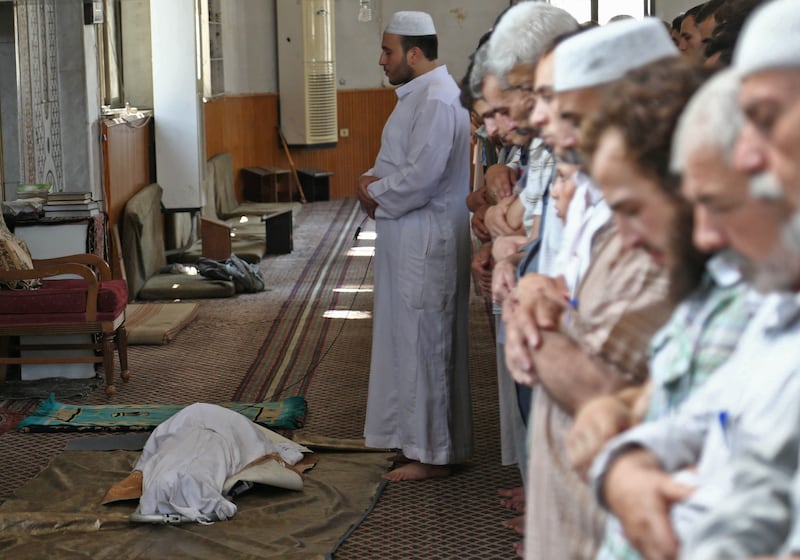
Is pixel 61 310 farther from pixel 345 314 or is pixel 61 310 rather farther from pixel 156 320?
pixel 345 314

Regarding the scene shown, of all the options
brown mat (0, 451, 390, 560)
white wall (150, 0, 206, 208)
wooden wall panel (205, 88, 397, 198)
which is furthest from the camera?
wooden wall panel (205, 88, 397, 198)

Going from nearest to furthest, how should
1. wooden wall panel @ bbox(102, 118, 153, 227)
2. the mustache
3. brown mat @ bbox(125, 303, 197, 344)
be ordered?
the mustache < brown mat @ bbox(125, 303, 197, 344) < wooden wall panel @ bbox(102, 118, 153, 227)

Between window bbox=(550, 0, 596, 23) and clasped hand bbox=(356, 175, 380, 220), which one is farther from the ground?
window bbox=(550, 0, 596, 23)

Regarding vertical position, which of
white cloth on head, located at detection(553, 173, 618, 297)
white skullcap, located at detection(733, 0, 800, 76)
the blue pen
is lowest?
the blue pen

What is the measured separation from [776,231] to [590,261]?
3.05 feet

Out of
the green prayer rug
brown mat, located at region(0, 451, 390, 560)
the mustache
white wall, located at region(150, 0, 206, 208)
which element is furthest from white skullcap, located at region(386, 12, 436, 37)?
white wall, located at region(150, 0, 206, 208)

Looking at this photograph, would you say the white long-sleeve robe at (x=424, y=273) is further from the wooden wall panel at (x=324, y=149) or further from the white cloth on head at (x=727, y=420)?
the wooden wall panel at (x=324, y=149)

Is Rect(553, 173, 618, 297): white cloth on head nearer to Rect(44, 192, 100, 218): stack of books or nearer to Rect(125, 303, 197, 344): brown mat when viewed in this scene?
Rect(44, 192, 100, 218): stack of books

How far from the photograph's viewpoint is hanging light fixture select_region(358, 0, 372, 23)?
1680 cm

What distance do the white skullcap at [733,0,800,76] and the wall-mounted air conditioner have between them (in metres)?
15.6

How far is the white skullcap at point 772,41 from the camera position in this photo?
4.33 ft

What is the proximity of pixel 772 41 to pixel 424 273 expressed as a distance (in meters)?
3.91

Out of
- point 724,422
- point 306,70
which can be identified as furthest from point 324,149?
point 724,422

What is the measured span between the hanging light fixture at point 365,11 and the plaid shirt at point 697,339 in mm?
15378
